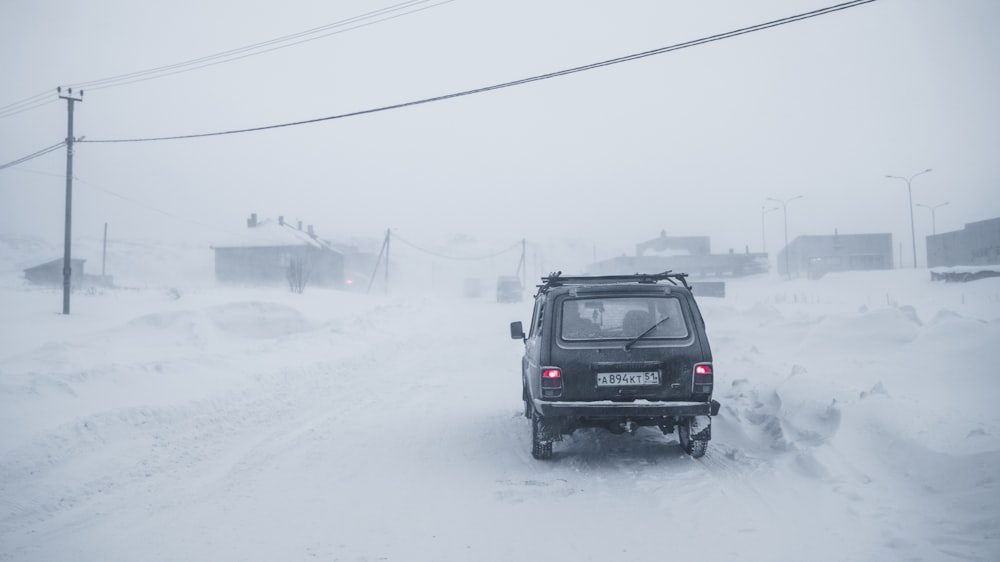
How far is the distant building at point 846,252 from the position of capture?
68688 mm

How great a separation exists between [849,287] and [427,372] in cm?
3419

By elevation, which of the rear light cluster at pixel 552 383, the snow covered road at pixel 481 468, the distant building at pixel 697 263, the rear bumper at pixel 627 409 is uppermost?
the distant building at pixel 697 263

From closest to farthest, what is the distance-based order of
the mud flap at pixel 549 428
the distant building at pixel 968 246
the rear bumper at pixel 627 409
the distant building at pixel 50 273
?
the rear bumper at pixel 627 409
the mud flap at pixel 549 428
the distant building at pixel 968 246
the distant building at pixel 50 273

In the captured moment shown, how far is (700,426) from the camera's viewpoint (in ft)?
18.6

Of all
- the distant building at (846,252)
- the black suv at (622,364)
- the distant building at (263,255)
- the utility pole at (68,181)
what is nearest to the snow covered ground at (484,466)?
the black suv at (622,364)

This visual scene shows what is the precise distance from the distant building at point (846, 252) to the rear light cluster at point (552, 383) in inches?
2793

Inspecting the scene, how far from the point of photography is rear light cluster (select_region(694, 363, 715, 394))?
538cm

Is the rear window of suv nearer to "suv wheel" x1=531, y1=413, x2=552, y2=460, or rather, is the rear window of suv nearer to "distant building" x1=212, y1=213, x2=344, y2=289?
"suv wheel" x1=531, y1=413, x2=552, y2=460

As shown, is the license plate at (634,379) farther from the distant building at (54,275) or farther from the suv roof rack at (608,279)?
the distant building at (54,275)

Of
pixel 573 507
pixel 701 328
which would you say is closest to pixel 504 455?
pixel 573 507

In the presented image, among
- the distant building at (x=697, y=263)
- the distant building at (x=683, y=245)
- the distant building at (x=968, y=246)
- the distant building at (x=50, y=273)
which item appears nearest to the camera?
the distant building at (x=968, y=246)

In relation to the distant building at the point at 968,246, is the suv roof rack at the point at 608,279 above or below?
below

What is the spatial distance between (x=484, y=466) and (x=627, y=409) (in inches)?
62.3

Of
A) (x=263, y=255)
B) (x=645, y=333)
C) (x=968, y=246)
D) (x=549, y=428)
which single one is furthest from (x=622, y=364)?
(x=263, y=255)
